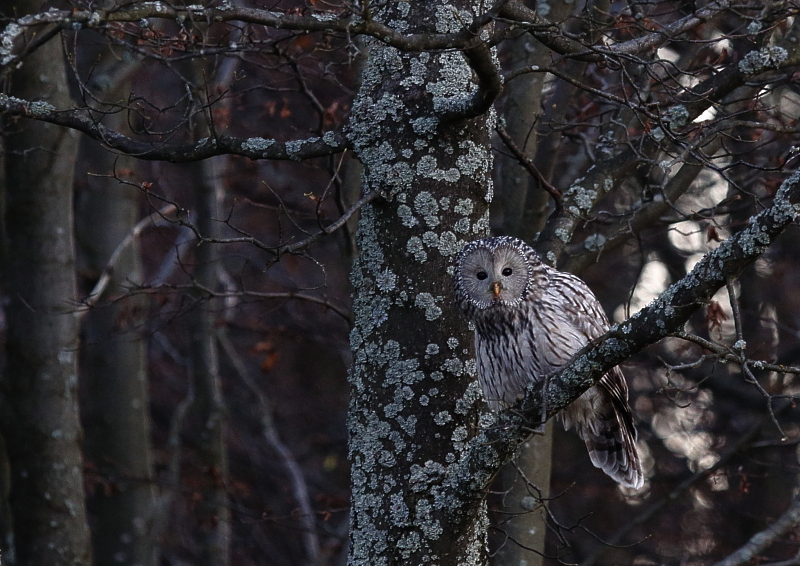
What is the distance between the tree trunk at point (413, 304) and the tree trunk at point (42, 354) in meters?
2.42

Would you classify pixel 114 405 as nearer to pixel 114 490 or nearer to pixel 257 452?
pixel 114 490

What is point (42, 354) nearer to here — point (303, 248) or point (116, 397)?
point (116, 397)

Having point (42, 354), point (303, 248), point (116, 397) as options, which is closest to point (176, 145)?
point (303, 248)

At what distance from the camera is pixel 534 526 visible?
4.75m

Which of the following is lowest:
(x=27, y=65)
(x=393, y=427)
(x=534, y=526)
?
(x=534, y=526)

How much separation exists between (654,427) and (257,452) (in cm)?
430

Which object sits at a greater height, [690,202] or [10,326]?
[690,202]

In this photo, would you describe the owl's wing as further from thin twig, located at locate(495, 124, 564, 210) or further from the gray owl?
thin twig, located at locate(495, 124, 564, 210)

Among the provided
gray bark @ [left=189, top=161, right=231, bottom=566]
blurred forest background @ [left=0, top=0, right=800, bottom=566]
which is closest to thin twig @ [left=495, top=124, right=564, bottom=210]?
blurred forest background @ [left=0, top=0, right=800, bottom=566]

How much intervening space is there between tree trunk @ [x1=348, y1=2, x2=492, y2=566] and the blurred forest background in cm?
29

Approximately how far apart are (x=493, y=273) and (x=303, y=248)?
1118 millimetres

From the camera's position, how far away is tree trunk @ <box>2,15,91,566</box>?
5.37 meters

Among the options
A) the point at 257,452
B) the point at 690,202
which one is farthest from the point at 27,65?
the point at 257,452

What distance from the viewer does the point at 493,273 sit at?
13.3 feet
